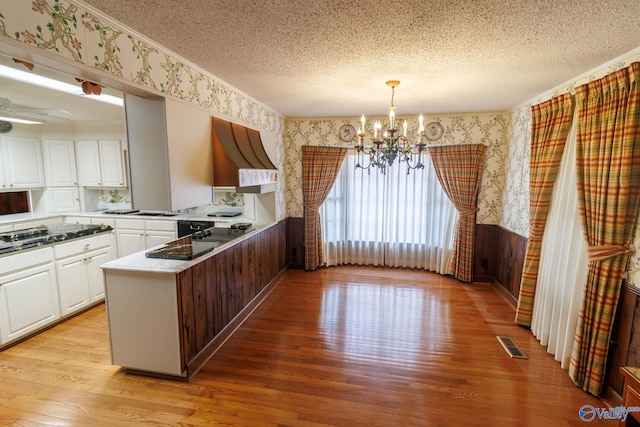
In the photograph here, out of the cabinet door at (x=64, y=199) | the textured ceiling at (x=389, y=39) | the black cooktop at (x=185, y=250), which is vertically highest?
Result: the textured ceiling at (x=389, y=39)

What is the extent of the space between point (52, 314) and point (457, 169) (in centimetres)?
545

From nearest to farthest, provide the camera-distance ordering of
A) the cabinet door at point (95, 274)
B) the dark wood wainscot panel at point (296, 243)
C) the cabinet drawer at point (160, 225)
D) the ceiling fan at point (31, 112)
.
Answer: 1. the ceiling fan at point (31, 112)
2. the cabinet door at point (95, 274)
3. the cabinet drawer at point (160, 225)
4. the dark wood wainscot panel at point (296, 243)

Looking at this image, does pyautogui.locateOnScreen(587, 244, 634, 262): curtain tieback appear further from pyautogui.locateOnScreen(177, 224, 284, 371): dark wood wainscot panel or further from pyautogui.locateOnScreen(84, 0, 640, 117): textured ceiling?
pyautogui.locateOnScreen(177, 224, 284, 371): dark wood wainscot panel

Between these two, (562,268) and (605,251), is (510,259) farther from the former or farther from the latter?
(605,251)

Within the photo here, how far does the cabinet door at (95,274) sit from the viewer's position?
355 centimetres

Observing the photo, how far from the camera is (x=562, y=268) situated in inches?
104

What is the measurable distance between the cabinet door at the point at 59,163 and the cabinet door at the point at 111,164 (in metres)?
0.45

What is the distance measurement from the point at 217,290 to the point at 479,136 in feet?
13.7

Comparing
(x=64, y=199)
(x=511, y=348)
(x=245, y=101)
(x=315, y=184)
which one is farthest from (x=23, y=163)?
(x=511, y=348)

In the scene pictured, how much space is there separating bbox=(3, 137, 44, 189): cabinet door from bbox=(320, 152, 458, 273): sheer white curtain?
4412 millimetres

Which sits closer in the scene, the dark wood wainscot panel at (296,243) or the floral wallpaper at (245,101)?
the floral wallpaper at (245,101)

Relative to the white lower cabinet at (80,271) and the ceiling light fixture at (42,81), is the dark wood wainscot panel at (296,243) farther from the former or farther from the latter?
the ceiling light fixture at (42,81)

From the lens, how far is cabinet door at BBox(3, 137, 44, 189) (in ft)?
13.4

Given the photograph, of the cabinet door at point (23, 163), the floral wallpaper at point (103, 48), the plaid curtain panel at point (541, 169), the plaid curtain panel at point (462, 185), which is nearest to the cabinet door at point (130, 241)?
the cabinet door at point (23, 163)
